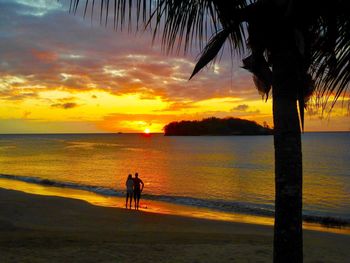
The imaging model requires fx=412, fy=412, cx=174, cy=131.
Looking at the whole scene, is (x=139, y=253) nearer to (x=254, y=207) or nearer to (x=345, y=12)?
(x=345, y=12)

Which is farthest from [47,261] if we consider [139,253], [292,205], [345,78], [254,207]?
[254,207]

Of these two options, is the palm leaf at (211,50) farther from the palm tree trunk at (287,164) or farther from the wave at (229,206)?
the wave at (229,206)

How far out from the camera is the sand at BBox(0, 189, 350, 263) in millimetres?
10812

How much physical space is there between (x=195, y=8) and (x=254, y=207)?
963 inches

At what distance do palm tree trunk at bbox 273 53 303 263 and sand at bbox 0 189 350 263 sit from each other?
24.9 ft

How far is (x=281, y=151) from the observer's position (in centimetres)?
319

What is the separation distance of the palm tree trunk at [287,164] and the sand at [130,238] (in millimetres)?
7595

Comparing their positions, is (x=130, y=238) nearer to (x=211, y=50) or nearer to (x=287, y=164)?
(x=287, y=164)

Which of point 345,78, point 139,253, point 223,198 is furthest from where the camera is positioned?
point 223,198

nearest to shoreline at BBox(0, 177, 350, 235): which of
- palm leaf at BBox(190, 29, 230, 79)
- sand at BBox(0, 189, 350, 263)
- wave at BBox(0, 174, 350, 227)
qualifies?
wave at BBox(0, 174, 350, 227)

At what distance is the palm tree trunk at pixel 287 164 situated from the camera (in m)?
3.15

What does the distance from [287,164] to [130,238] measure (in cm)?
1126

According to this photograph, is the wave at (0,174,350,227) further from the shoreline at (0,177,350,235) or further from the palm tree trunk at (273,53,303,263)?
the palm tree trunk at (273,53,303,263)

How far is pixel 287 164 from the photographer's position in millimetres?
3160
